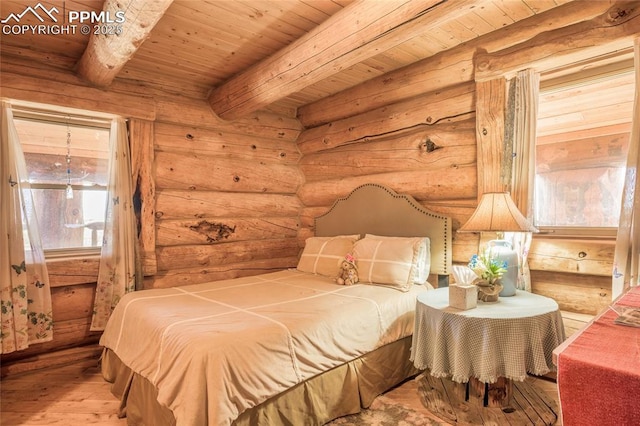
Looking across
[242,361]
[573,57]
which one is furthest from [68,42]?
[573,57]

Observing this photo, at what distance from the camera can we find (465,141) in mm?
2824

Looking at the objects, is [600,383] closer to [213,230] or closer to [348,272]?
[348,272]

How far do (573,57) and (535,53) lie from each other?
0.70ft

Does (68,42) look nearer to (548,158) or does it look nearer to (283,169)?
(283,169)

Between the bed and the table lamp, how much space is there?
569mm

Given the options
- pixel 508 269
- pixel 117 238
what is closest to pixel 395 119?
A: pixel 508 269

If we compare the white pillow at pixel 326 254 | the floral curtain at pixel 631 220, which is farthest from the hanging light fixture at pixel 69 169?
the floral curtain at pixel 631 220

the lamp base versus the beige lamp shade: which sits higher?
the beige lamp shade

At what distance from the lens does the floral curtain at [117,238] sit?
9.81ft

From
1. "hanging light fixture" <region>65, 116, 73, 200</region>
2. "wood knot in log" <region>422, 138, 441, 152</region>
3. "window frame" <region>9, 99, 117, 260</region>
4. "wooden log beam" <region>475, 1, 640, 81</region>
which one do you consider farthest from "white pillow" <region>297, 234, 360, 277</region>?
"hanging light fixture" <region>65, 116, 73, 200</region>

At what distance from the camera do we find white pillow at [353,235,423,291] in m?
2.74

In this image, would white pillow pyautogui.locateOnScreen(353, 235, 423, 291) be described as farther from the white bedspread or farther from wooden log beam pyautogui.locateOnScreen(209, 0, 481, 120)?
wooden log beam pyautogui.locateOnScreen(209, 0, 481, 120)

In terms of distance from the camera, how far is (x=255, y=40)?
2.67 meters

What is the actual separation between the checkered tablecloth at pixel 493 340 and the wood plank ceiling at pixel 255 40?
1.53 meters
